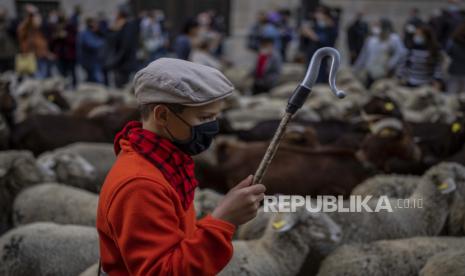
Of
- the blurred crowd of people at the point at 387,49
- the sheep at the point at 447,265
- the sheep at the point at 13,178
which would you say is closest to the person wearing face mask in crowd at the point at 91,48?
the blurred crowd of people at the point at 387,49

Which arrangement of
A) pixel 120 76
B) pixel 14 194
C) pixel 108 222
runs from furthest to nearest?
pixel 120 76
pixel 14 194
pixel 108 222

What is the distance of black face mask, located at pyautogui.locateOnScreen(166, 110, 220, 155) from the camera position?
2044 millimetres

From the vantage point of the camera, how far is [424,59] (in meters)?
10.9

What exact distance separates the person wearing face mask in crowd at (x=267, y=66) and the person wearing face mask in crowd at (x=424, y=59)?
255cm

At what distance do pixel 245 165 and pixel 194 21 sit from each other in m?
4.06

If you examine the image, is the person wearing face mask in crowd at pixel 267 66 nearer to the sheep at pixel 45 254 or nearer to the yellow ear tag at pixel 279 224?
the yellow ear tag at pixel 279 224

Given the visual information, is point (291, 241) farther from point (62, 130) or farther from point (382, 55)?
point (382, 55)

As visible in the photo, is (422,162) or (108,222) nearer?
(108,222)

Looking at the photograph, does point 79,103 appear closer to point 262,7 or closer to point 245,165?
point 245,165

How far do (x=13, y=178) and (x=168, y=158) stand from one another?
3.59 meters

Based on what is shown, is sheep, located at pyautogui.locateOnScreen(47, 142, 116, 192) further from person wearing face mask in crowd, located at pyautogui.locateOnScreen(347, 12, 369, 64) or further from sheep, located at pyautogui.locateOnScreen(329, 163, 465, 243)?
person wearing face mask in crowd, located at pyautogui.locateOnScreen(347, 12, 369, 64)

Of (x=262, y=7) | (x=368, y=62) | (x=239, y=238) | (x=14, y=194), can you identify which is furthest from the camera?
(x=262, y=7)

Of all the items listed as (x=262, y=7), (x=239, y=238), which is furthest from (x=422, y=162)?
(x=262, y=7)

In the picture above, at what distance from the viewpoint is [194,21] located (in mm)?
9234
